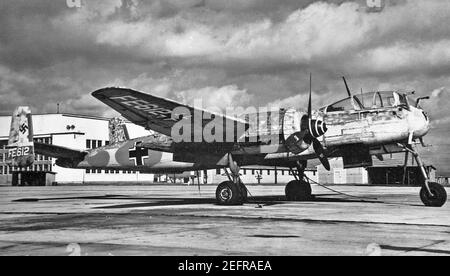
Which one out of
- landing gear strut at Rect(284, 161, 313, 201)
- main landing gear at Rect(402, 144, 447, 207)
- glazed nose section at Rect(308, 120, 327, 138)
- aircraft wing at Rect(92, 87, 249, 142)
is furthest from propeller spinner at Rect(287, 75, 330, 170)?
landing gear strut at Rect(284, 161, 313, 201)

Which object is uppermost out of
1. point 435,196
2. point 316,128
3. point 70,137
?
point 70,137

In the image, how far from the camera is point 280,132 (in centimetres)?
1620

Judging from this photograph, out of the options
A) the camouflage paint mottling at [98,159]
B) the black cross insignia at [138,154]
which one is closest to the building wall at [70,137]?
the camouflage paint mottling at [98,159]

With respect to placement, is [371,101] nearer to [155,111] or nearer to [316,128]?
[316,128]

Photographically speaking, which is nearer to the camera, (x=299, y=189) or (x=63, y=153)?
(x=299, y=189)

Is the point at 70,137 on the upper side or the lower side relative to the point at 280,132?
upper

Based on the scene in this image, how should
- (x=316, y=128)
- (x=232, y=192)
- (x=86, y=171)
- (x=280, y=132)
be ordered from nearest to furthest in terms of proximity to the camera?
(x=316, y=128), (x=280, y=132), (x=232, y=192), (x=86, y=171)

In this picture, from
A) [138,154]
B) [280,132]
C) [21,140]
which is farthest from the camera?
[138,154]

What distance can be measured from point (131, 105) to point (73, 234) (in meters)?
Answer: 7.20

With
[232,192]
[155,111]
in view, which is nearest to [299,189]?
[232,192]

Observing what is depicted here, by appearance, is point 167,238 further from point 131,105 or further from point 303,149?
point 303,149

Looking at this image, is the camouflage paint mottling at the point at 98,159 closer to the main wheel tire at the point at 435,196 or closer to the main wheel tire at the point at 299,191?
the main wheel tire at the point at 299,191

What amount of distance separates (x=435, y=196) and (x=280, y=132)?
5671mm
